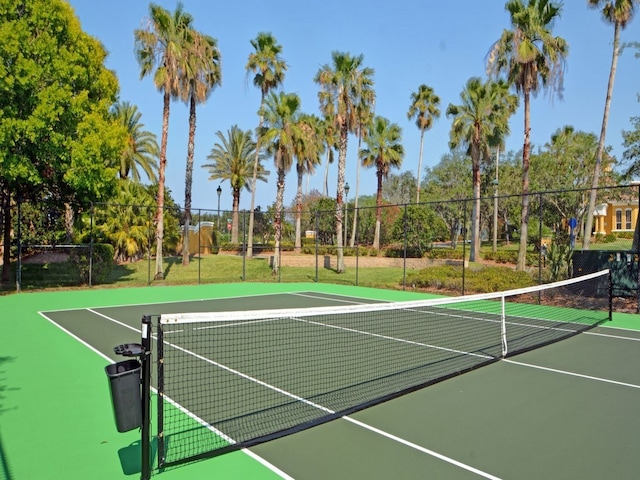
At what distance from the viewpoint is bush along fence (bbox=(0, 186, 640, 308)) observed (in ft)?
59.8

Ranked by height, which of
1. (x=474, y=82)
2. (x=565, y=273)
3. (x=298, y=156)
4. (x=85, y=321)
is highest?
(x=474, y=82)

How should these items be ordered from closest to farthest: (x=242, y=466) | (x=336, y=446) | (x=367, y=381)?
1. (x=242, y=466)
2. (x=336, y=446)
3. (x=367, y=381)

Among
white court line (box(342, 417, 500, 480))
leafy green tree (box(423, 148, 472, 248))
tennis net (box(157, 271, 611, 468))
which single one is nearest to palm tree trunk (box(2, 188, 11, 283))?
tennis net (box(157, 271, 611, 468))

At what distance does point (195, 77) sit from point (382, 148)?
18.9m

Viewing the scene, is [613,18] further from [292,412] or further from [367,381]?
[292,412]

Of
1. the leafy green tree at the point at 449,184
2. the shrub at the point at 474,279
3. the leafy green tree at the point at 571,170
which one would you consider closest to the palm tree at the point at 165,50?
the shrub at the point at 474,279

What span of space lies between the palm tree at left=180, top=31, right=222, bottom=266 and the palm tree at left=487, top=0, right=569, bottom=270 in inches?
579

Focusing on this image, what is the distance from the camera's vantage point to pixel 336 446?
4.80 meters

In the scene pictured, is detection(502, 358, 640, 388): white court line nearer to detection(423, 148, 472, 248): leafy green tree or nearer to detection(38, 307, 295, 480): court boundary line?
detection(38, 307, 295, 480): court boundary line

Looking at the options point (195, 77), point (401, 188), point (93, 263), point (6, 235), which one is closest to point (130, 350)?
point (6, 235)

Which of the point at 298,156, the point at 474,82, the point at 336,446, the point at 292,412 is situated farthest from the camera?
the point at 474,82

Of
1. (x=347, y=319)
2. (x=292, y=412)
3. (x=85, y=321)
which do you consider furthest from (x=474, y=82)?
(x=292, y=412)

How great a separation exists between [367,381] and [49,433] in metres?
4.07

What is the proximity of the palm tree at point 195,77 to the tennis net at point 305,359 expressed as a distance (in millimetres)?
15305
